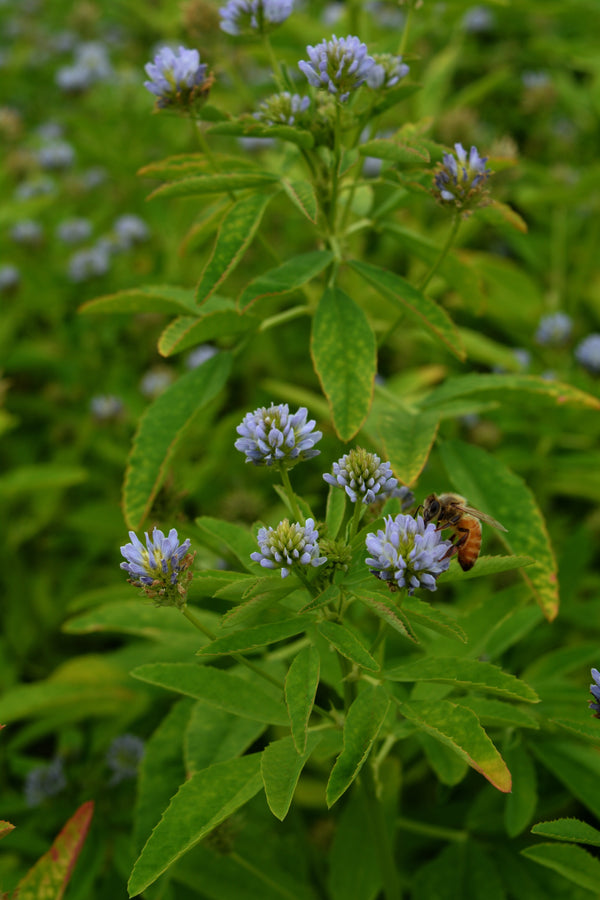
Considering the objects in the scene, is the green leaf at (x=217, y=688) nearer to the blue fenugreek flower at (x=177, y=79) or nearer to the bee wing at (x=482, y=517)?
the bee wing at (x=482, y=517)

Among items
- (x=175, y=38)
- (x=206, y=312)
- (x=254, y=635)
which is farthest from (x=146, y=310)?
(x=175, y=38)

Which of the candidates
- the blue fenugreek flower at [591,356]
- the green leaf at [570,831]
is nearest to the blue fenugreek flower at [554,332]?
the blue fenugreek flower at [591,356]

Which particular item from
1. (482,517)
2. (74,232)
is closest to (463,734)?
(482,517)

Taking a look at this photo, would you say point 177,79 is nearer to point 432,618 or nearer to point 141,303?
point 141,303

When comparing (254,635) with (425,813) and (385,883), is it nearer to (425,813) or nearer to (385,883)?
(385,883)

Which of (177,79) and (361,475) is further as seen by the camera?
(177,79)

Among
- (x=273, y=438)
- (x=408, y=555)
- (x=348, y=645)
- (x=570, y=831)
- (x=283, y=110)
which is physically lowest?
(x=570, y=831)

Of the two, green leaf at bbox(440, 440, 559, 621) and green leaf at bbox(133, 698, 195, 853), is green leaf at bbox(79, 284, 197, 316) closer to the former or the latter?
green leaf at bbox(440, 440, 559, 621)
